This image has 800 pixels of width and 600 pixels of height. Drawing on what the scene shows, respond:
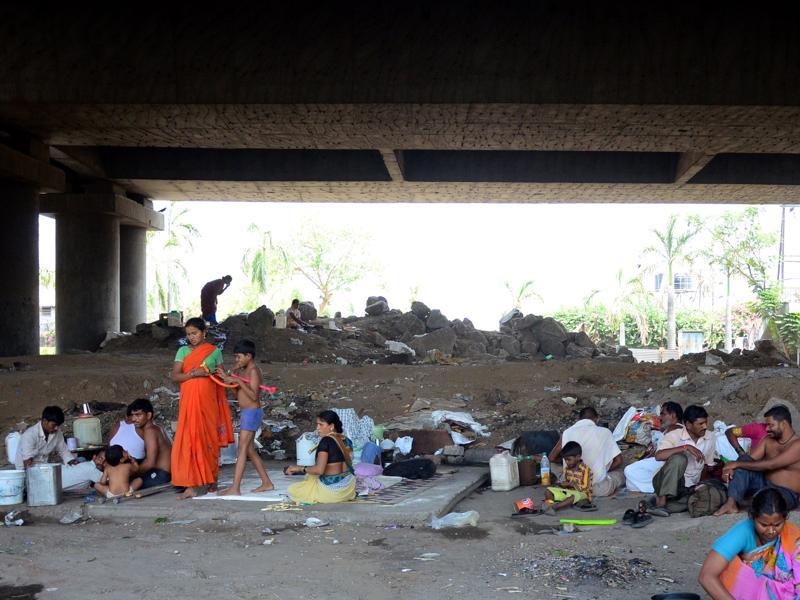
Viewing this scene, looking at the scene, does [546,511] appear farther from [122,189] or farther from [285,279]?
[285,279]

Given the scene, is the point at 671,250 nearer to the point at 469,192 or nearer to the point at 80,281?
the point at 469,192

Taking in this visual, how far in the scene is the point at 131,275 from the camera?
21859 millimetres

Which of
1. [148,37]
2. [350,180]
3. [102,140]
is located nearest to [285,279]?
[350,180]

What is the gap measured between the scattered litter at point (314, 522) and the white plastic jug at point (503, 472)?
2.14 meters

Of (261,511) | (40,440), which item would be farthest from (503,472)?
(40,440)

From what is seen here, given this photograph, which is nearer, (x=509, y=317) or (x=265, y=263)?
(x=509, y=317)

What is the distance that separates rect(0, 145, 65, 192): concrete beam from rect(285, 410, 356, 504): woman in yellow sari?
8952 millimetres

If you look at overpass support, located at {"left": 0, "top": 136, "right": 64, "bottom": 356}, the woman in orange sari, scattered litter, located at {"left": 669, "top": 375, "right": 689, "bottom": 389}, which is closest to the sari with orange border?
the woman in orange sari

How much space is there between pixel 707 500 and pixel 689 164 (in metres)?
10.2

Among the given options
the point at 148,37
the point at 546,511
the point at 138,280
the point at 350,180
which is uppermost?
the point at 148,37

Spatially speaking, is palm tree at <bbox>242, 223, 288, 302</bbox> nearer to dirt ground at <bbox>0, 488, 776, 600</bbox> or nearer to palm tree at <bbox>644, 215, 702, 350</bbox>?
palm tree at <bbox>644, 215, 702, 350</bbox>

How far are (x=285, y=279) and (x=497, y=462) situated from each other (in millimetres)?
37996

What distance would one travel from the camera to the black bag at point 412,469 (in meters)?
7.96

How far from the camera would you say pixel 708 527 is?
5.87 meters
